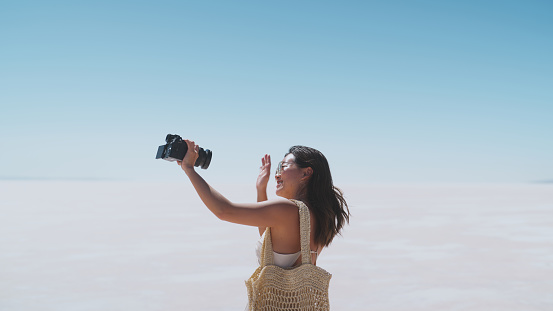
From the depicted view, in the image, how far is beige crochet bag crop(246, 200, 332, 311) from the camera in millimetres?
1704

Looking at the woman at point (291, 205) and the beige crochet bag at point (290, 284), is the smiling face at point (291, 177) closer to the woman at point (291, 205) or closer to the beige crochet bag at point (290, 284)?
the woman at point (291, 205)

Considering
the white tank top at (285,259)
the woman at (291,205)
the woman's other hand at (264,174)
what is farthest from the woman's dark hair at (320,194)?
the woman's other hand at (264,174)

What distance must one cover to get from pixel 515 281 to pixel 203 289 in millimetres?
3200

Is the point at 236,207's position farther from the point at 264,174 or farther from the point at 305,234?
the point at 264,174

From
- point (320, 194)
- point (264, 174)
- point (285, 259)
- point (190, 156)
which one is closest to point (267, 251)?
point (285, 259)

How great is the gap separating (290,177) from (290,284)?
439 millimetres

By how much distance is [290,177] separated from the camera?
1960 mm

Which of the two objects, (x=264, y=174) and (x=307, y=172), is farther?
(x=264, y=174)

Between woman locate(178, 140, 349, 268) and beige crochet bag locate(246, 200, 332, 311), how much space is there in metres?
0.05

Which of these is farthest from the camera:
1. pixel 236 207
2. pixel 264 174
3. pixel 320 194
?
pixel 264 174

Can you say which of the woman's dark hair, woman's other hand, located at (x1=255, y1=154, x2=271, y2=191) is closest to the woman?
the woman's dark hair

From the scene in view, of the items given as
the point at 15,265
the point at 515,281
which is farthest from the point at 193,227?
the point at 515,281

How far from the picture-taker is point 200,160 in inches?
75.4

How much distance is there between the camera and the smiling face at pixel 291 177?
1956 mm
